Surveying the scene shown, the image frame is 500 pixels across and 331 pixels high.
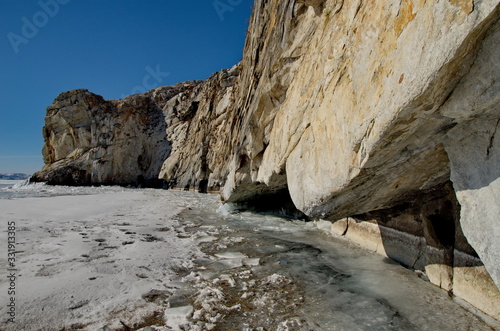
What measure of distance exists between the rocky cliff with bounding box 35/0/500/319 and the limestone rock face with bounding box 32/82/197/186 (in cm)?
3042

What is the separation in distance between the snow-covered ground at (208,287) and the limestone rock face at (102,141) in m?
31.5

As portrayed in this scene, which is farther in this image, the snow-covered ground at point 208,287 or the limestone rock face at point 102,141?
the limestone rock face at point 102,141

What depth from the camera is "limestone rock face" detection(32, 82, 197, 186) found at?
111 feet

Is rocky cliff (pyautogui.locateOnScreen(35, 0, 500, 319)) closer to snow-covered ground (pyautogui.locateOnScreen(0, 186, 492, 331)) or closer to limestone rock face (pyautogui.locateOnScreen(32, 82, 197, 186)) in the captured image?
snow-covered ground (pyautogui.locateOnScreen(0, 186, 492, 331))

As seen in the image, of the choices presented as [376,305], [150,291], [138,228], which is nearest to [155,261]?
[150,291]

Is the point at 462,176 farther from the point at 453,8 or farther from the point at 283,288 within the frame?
the point at 283,288

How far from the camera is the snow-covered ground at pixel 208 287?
2381 mm

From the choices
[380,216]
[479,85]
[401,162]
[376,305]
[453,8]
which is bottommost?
[376,305]

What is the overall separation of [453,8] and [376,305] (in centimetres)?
284

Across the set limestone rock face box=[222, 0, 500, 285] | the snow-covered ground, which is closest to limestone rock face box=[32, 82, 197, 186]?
the snow-covered ground

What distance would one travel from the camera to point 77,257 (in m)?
3.85

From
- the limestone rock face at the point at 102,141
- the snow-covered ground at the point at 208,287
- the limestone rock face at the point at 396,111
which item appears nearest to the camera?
the limestone rock face at the point at 396,111

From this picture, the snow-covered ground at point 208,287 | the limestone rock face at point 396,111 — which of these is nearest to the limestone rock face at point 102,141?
the snow-covered ground at point 208,287

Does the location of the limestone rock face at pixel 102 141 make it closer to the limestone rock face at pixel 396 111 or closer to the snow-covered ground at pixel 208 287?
the snow-covered ground at pixel 208 287
